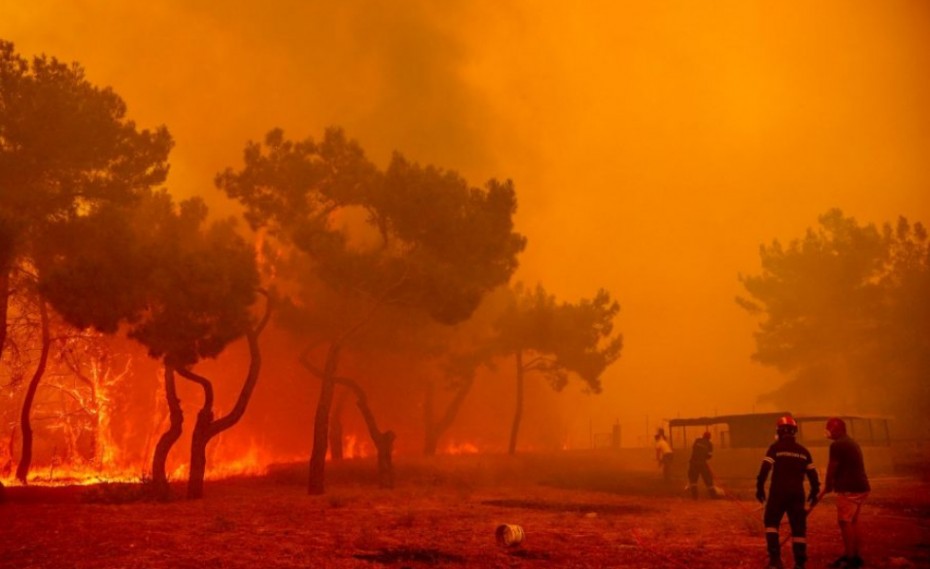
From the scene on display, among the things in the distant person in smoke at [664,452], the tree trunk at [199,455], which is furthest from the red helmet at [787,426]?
the tree trunk at [199,455]

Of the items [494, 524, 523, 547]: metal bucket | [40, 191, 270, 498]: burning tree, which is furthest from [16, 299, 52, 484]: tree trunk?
[494, 524, 523, 547]: metal bucket

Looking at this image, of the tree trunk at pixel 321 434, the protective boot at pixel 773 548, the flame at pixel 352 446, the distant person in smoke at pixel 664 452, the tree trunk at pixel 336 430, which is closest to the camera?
the protective boot at pixel 773 548

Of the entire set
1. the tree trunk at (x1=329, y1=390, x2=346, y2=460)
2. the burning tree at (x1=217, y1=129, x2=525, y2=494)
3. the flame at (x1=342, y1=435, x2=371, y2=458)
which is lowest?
the flame at (x1=342, y1=435, x2=371, y2=458)

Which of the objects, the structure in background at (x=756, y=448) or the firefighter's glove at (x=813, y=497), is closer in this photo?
the firefighter's glove at (x=813, y=497)

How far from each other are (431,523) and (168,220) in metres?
16.5

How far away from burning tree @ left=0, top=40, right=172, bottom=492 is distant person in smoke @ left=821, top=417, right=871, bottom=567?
20.7 meters

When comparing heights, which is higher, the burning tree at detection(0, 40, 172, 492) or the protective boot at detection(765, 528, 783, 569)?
the burning tree at detection(0, 40, 172, 492)

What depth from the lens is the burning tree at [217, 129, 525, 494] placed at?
25391 mm

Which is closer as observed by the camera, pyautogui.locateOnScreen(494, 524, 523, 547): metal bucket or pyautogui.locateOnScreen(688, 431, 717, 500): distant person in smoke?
pyautogui.locateOnScreen(494, 524, 523, 547): metal bucket

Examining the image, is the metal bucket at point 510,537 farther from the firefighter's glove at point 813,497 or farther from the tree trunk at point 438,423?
the tree trunk at point 438,423

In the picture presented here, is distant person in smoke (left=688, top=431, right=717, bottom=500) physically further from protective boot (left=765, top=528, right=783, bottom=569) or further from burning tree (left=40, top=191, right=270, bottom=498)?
burning tree (left=40, top=191, right=270, bottom=498)

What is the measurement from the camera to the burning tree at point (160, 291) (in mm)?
20141

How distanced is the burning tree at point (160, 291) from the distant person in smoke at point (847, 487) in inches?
684

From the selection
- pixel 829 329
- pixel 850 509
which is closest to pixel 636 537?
pixel 850 509
